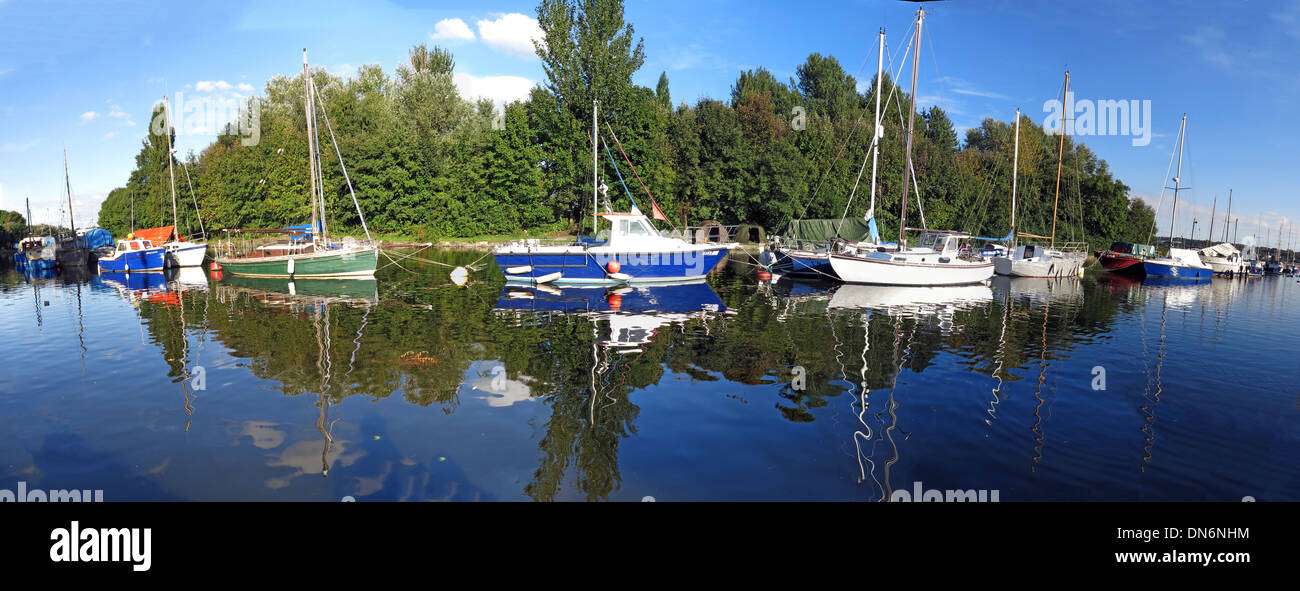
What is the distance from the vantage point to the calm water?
26.6ft

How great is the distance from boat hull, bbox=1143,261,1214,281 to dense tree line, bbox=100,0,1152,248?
18282 millimetres

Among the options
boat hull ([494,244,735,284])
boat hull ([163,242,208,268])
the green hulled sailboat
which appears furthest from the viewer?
boat hull ([163,242,208,268])

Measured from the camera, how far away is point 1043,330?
67.2ft

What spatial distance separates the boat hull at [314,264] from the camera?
3459cm

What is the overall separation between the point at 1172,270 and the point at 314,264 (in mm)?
60106

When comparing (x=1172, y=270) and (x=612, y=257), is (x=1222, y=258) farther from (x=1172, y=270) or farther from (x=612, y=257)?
(x=612, y=257)

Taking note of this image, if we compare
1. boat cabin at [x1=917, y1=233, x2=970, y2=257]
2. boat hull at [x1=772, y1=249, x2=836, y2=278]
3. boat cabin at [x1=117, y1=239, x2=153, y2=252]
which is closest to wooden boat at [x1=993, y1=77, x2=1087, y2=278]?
boat cabin at [x1=917, y1=233, x2=970, y2=257]

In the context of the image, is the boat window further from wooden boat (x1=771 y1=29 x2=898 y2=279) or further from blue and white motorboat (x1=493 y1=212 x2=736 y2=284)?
wooden boat (x1=771 y1=29 x2=898 y2=279)

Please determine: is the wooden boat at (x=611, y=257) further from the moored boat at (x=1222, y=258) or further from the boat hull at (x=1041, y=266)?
the moored boat at (x=1222, y=258)

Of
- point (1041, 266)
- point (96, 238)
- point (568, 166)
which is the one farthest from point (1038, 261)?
point (96, 238)
